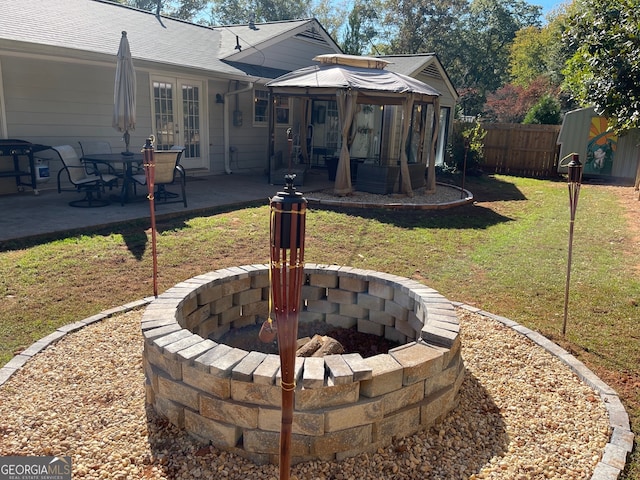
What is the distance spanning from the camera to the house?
8.48 m

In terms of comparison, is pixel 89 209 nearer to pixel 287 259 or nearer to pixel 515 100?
pixel 287 259

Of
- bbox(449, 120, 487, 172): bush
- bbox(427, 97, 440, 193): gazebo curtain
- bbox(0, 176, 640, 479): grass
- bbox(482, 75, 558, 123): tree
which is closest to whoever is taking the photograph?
bbox(0, 176, 640, 479): grass

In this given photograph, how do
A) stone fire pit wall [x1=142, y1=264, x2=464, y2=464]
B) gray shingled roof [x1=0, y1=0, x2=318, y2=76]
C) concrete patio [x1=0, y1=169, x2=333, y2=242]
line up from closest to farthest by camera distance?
stone fire pit wall [x1=142, y1=264, x2=464, y2=464] < concrete patio [x1=0, y1=169, x2=333, y2=242] < gray shingled roof [x1=0, y1=0, x2=318, y2=76]

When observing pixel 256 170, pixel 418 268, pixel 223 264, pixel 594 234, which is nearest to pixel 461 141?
pixel 256 170

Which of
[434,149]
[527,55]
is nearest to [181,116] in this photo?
[434,149]

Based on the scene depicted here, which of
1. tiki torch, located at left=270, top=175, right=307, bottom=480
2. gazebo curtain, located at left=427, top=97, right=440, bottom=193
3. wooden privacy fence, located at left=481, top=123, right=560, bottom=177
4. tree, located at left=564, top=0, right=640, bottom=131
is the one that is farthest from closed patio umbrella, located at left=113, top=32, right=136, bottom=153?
wooden privacy fence, located at left=481, top=123, right=560, bottom=177

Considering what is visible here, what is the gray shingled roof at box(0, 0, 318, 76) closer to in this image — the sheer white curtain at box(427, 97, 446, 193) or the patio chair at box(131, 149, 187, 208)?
the patio chair at box(131, 149, 187, 208)

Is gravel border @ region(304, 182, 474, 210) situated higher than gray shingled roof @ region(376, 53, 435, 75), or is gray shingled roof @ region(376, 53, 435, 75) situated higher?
gray shingled roof @ region(376, 53, 435, 75)

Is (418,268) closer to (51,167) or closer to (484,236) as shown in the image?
(484,236)

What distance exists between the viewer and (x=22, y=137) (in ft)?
28.3

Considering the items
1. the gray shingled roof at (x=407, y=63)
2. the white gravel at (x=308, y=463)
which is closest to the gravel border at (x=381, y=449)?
the white gravel at (x=308, y=463)

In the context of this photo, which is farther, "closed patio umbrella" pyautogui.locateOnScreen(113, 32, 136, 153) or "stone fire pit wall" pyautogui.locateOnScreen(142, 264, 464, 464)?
"closed patio umbrella" pyautogui.locateOnScreen(113, 32, 136, 153)

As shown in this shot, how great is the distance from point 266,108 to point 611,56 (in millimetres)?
8555

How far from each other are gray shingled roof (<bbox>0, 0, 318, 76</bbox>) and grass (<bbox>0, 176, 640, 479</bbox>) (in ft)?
12.6
